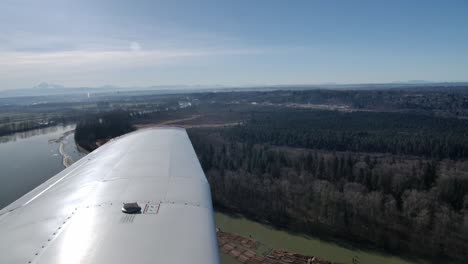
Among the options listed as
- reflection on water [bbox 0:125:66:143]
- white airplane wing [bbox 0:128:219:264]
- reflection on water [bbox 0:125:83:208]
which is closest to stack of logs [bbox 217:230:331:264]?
white airplane wing [bbox 0:128:219:264]

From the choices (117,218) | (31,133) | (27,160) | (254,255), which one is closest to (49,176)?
(27,160)

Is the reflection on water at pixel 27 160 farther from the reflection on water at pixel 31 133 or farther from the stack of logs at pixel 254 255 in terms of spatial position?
the stack of logs at pixel 254 255

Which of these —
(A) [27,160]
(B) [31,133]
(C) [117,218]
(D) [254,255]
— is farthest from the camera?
(B) [31,133]

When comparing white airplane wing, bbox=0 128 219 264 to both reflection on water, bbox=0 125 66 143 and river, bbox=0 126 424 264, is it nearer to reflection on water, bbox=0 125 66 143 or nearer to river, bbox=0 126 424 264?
river, bbox=0 126 424 264

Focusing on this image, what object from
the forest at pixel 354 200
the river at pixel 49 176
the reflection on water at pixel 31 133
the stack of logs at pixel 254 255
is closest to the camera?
the stack of logs at pixel 254 255

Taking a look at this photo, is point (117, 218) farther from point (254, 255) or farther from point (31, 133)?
point (31, 133)

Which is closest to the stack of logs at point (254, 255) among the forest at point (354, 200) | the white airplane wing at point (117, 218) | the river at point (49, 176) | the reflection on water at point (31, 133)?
the river at point (49, 176)

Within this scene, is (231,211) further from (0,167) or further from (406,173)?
(0,167)
